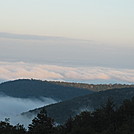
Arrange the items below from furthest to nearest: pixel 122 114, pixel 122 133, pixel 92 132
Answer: pixel 122 114 < pixel 92 132 < pixel 122 133

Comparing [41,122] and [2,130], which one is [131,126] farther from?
[2,130]

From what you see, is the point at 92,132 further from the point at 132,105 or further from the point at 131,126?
the point at 132,105

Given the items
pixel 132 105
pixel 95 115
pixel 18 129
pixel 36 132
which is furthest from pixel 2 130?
pixel 132 105

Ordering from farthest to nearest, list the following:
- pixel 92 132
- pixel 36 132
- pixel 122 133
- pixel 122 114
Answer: pixel 122 114 → pixel 36 132 → pixel 92 132 → pixel 122 133

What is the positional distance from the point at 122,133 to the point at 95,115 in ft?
62.7

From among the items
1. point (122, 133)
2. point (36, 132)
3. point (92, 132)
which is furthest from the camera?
point (36, 132)

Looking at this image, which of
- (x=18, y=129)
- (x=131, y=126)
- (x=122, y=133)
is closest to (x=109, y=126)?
(x=131, y=126)

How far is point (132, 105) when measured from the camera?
102688 mm

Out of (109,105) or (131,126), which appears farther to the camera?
(109,105)

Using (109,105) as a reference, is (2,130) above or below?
below

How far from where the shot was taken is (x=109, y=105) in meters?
97.4

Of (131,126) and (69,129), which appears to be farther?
(69,129)

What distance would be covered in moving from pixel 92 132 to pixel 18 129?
61.0ft

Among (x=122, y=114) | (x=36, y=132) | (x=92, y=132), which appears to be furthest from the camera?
(x=122, y=114)
